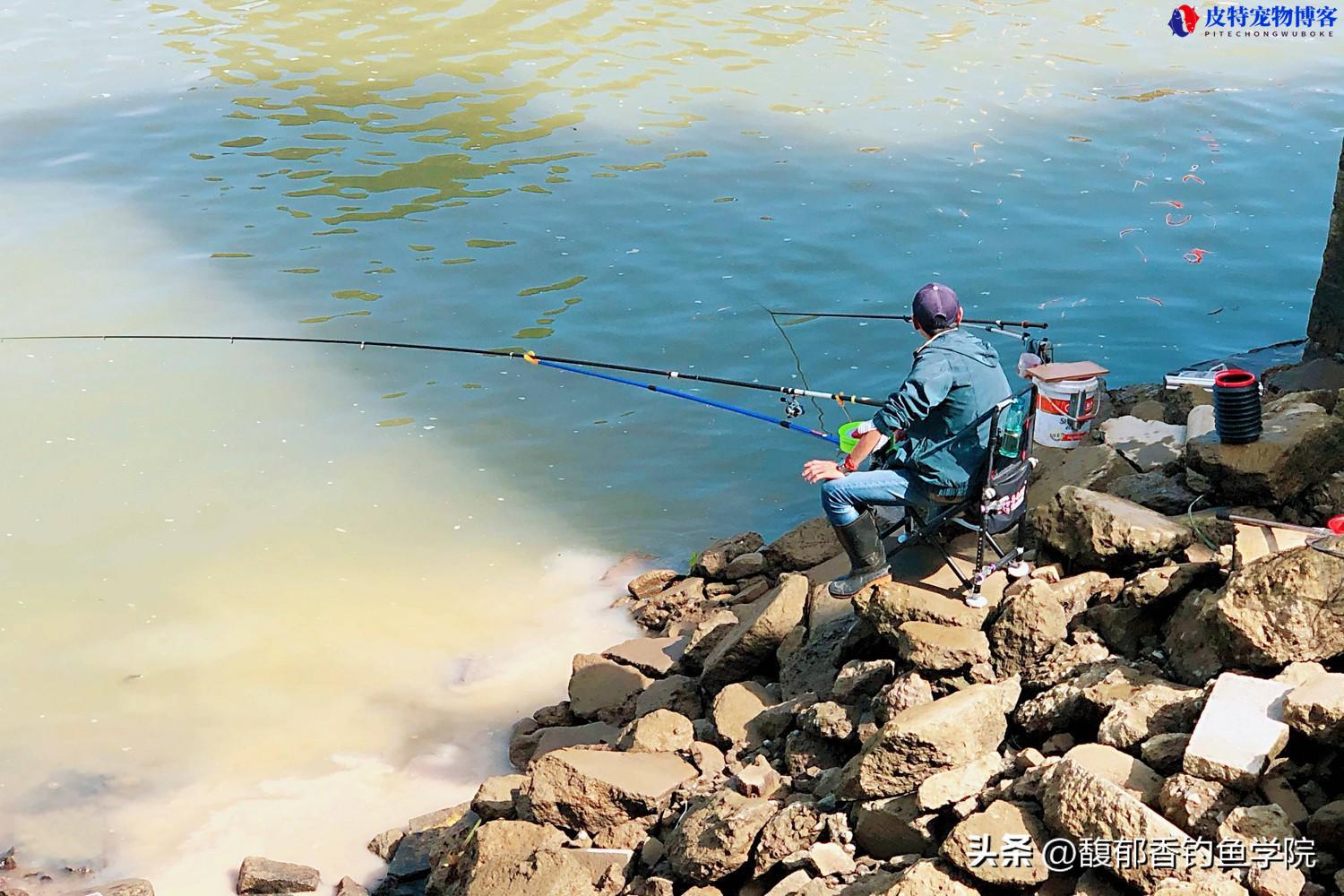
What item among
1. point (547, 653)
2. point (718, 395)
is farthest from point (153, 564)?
point (718, 395)

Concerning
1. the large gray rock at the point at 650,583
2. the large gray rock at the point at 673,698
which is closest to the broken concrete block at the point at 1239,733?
the large gray rock at the point at 673,698

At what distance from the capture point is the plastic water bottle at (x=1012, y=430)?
19.7ft

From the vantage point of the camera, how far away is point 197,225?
14031 mm

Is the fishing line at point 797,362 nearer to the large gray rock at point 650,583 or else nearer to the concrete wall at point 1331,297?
the large gray rock at point 650,583

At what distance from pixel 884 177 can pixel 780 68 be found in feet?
12.1

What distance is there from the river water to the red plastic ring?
3.84 metres

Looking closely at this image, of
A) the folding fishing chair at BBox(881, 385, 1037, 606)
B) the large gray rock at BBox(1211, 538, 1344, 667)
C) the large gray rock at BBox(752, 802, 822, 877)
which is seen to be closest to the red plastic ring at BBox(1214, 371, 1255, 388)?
the folding fishing chair at BBox(881, 385, 1037, 606)

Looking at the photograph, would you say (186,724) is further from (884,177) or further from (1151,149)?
(1151,149)

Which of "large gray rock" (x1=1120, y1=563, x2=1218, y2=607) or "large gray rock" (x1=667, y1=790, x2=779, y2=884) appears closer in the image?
"large gray rock" (x1=667, y1=790, x2=779, y2=884)

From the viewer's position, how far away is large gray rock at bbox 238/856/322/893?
6426 millimetres

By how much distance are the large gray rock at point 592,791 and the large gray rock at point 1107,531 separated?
1.90 meters

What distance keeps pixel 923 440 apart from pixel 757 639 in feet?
4.15

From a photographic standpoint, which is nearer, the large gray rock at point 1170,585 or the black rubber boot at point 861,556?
the large gray rock at point 1170,585

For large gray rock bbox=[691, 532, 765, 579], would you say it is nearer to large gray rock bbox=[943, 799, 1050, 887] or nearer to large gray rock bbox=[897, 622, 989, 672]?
large gray rock bbox=[897, 622, 989, 672]
